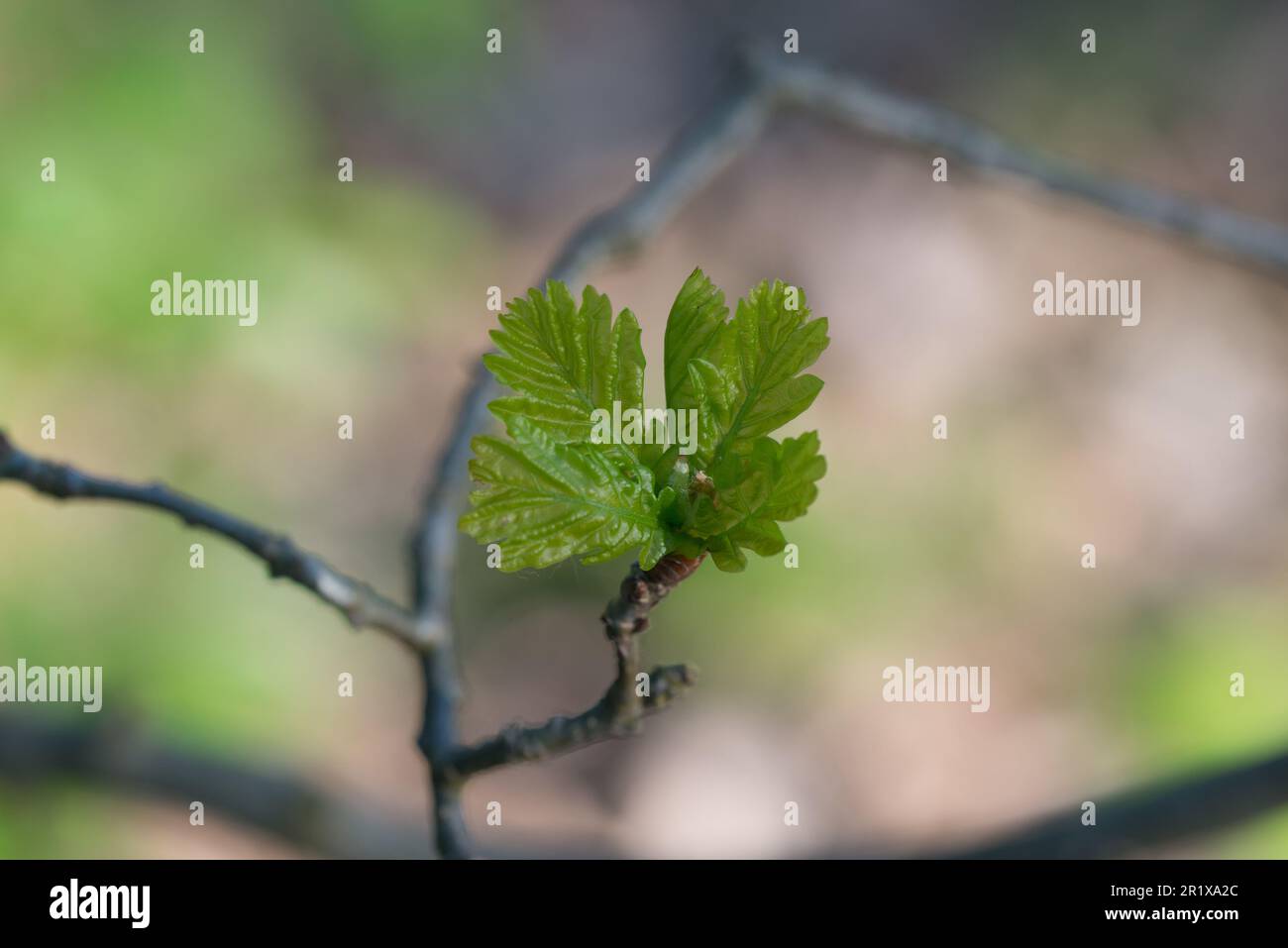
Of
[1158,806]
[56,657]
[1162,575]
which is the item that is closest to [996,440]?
[1162,575]

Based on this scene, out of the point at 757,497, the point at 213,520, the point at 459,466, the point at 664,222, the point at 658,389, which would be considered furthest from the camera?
the point at 658,389

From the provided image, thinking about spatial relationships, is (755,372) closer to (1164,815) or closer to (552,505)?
(552,505)

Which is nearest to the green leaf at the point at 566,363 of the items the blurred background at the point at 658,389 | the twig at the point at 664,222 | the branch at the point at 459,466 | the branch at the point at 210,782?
the twig at the point at 664,222

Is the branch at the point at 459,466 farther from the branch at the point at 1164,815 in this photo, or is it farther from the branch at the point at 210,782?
the branch at the point at 1164,815

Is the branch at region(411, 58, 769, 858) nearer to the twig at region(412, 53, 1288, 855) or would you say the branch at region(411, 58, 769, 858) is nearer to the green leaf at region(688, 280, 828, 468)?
the twig at region(412, 53, 1288, 855)

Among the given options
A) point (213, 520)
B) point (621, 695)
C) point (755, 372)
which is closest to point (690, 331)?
point (755, 372)

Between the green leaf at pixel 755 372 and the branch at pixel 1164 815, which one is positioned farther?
the branch at pixel 1164 815

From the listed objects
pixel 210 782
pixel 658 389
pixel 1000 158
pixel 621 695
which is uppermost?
pixel 1000 158
